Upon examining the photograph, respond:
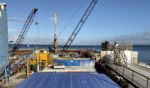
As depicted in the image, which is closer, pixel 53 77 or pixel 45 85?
pixel 45 85

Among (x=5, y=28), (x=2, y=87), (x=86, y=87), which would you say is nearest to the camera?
(x=86, y=87)

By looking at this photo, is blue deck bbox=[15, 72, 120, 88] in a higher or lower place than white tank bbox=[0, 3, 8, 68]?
lower

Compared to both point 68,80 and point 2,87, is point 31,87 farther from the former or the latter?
point 2,87

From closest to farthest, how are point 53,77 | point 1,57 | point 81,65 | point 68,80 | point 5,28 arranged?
point 68,80 < point 53,77 < point 1,57 < point 5,28 < point 81,65

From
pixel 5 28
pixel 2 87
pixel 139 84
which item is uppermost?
pixel 5 28

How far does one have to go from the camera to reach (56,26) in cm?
6981

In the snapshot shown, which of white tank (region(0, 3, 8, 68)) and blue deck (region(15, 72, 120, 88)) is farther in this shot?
white tank (region(0, 3, 8, 68))

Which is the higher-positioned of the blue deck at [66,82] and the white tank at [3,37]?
the white tank at [3,37]

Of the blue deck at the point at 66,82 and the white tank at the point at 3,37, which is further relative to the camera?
the white tank at the point at 3,37

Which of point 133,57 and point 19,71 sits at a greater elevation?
point 133,57

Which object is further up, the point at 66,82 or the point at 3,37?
the point at 3,37

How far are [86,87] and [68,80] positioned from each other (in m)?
3.38

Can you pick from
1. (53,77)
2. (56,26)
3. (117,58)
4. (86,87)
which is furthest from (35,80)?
(56,26)

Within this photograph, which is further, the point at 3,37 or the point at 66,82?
the point at 3,37
